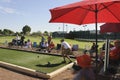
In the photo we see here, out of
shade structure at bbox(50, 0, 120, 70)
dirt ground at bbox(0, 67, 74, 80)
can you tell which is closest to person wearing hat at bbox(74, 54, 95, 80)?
shade structure at bbox(50, 0, 120, 70)

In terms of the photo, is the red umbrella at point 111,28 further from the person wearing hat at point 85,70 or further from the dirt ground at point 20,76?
the person wearing hat at point 85,70

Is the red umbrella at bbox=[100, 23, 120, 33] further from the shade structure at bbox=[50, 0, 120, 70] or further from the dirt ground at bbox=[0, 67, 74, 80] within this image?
the shade structure at bbox=[50, 0, 120, 70]

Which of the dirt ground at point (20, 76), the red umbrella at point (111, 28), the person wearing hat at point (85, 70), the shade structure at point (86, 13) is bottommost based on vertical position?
the dirt ground at point (20, 76)

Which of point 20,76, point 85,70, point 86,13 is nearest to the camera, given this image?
point 85,70

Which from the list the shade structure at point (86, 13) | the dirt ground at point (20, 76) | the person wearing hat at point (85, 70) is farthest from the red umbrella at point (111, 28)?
the person wearing hat at point (85, 70)

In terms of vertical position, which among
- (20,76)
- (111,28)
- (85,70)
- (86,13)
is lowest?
(20,76)

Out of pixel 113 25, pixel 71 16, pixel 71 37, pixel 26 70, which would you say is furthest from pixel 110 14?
pixel 71 37

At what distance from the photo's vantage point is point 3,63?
1194cm

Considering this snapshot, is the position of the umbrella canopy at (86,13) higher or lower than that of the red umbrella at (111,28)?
higher

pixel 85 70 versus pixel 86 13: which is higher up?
pixel 86 13

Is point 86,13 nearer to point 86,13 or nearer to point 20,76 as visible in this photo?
point 86,13

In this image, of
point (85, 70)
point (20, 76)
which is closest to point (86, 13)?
point (85, 70)

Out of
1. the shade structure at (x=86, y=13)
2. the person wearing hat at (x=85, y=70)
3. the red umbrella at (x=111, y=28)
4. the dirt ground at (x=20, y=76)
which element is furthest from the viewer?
the dirt ground at (x=20, y=76)

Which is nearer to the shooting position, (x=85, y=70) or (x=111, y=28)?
(x=85, y=70)
